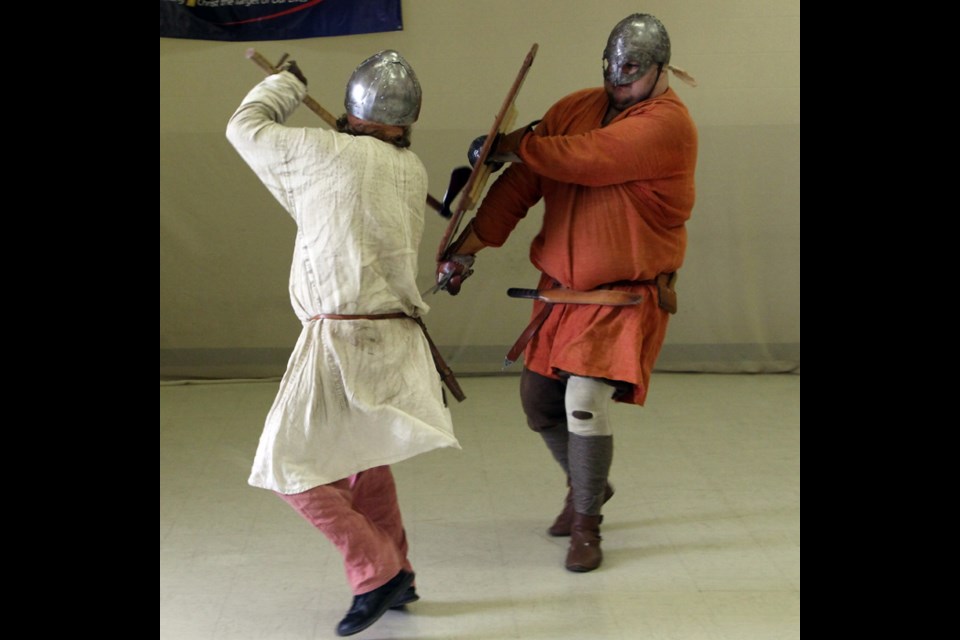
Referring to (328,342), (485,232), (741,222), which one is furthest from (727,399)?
(328,342)

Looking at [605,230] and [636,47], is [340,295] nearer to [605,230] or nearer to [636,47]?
[605,230]

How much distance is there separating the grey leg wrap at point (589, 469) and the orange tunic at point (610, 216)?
0.14 meters

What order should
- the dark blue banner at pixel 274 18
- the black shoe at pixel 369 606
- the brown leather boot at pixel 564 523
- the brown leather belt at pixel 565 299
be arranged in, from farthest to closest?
the dark blue banner at pixel 274 18, the brown leather boot at pixel 564 523, the brown leather belt at pixel 565 299, the black shoe at pixel 369 606

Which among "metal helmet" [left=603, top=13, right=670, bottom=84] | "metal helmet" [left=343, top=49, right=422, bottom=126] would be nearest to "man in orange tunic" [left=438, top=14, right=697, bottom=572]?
"metal helmet" [left=603, top=13, right=670, bottom=84]

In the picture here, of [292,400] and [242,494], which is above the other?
[292,400]

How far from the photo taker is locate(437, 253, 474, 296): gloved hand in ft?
9.75

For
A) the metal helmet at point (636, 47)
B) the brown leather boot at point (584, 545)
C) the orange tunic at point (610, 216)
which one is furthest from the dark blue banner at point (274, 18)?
the brown leather boot at point (584, 545)

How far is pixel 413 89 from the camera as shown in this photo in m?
2.43

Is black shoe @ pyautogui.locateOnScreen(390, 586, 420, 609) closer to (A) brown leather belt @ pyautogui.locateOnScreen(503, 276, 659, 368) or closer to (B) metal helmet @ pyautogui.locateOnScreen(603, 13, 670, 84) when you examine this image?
(A) brown leather belt @ pyautogui.locateOnScreen(503, 276, 659, 368)

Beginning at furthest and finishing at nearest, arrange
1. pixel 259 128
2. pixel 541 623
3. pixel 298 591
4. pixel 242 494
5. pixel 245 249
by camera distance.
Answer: pixel 245 249
pixel 242 494
pixel 298 591
pixel 541 623
pixel 259 128

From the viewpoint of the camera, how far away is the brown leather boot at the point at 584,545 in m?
2.91

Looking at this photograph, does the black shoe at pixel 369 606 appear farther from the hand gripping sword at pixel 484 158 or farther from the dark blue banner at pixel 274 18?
the dark blue banner at pixel 274 18

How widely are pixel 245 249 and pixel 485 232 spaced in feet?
7.62

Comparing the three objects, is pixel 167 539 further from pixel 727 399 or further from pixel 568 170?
pixel 727 399
